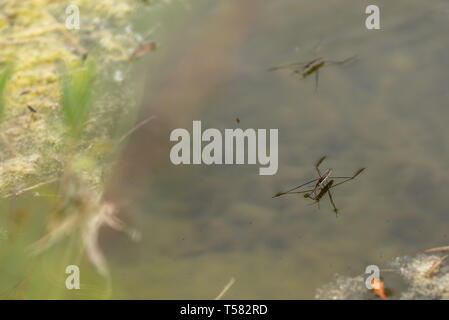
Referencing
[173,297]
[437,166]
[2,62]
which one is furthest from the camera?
[2,62]

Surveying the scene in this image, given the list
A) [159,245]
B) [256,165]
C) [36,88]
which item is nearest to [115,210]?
[159,245]

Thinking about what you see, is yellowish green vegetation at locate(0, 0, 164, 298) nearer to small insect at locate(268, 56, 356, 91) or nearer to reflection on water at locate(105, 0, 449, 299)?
reflection on water at locate(105, 0, 449, 299)

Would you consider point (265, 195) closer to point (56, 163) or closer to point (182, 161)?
point (182, 161)

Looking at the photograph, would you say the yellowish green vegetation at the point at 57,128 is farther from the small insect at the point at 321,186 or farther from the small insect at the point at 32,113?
the small insect at the point at 321,186

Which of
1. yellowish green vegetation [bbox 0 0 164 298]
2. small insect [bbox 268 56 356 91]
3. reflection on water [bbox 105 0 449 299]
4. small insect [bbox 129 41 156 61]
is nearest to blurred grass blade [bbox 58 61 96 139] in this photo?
yellowish green vegetation [bbox 0 0 164 298]

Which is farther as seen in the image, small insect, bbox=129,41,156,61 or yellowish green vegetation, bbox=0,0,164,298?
small insect, bbox=129,41,156,61

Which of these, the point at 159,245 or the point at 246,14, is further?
the point at 246,14

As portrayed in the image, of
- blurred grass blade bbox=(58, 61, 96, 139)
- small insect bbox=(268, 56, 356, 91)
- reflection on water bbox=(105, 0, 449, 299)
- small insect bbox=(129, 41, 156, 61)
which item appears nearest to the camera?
reflection on water bbox=(105, 0, 449, 299)
